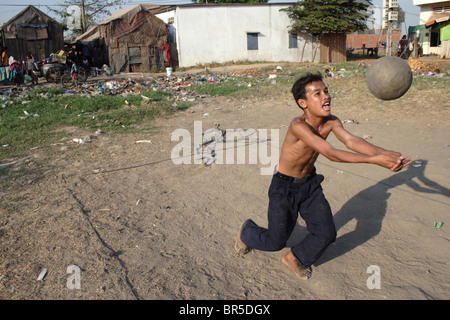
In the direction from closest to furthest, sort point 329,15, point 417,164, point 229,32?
point 417,164, point 329,15, point 229,32

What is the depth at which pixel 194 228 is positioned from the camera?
362 cm

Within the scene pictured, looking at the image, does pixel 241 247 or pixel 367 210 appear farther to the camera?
pixel 367 210

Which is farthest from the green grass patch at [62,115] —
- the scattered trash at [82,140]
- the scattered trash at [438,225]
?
the scattered trash at [438,225]

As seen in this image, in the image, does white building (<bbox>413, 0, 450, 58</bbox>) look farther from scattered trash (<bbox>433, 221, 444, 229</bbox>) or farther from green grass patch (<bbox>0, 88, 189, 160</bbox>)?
scattered trash (<bbox>433, 221, 444, 229</bbox>)

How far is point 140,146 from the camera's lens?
6.48m

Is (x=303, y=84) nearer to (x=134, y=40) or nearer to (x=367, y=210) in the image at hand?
(x=367, y=210)

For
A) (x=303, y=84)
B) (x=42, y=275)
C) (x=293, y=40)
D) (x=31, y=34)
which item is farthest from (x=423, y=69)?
(x=31, y=34)

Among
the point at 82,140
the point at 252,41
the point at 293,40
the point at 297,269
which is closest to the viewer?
the point at 297,269

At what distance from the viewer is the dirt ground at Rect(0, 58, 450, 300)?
2.71 m

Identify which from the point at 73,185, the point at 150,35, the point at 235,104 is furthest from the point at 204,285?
the point at 150,35

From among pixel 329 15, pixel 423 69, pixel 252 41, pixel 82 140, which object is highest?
pixel 329 15

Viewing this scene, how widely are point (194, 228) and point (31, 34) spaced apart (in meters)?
20.3

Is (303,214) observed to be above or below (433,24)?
below
